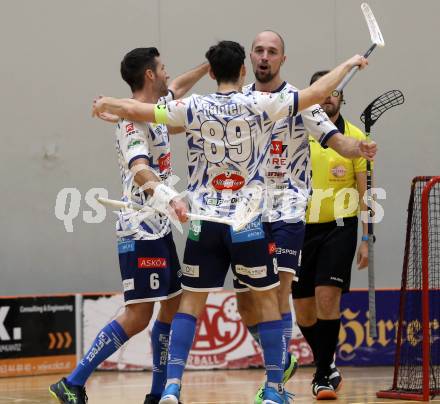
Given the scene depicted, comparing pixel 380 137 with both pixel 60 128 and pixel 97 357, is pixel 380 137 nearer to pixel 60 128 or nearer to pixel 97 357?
pixel 60 128

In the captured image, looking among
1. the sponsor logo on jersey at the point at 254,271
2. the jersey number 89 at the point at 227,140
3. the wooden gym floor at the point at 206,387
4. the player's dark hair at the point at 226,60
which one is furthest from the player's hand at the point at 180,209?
the wooden gym floor at the point at 206,387

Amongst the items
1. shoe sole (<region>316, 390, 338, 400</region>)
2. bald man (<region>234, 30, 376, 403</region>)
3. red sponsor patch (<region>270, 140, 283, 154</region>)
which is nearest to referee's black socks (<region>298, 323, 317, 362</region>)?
shoe sole (<region>316, 390, 338, 400</region>)

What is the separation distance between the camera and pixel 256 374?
9.66 m

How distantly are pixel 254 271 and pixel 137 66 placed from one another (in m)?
1.46

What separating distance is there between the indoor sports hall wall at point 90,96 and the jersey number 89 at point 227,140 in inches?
210

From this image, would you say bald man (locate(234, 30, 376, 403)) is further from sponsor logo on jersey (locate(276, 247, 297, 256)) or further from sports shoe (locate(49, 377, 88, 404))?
sports shoe (locate(49, 377, 88, 404))

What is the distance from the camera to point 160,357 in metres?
6.30

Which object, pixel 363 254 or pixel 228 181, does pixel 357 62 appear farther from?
pixel 363 254

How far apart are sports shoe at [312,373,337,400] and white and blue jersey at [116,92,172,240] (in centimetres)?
190

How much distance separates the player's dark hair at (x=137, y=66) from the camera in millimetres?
6219

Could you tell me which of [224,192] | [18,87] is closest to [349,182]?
[224,192]

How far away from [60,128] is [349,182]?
423 cm

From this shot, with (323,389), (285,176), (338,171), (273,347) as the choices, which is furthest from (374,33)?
(323,389)

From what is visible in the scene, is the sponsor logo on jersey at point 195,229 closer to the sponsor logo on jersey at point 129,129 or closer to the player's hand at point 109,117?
the sponsor logo on jersey at point 129,129
